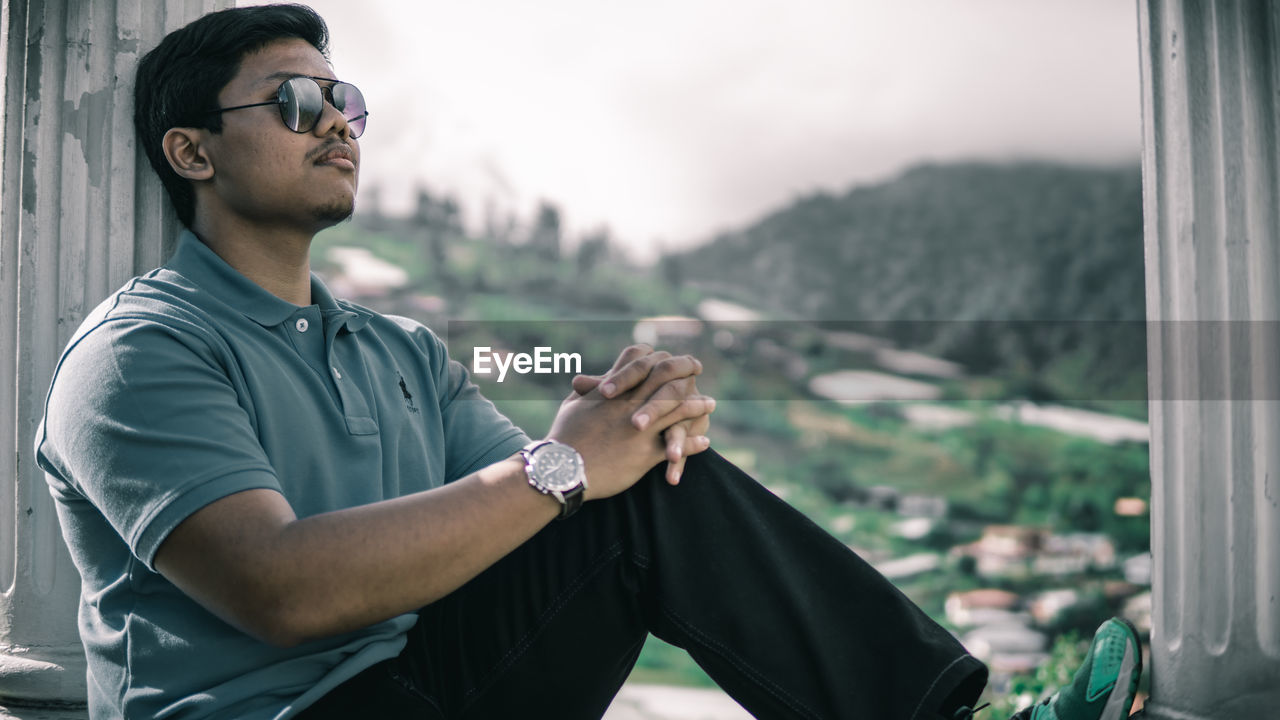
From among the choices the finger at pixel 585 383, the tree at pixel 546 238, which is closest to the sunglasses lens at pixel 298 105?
the finger at pixel 585 383

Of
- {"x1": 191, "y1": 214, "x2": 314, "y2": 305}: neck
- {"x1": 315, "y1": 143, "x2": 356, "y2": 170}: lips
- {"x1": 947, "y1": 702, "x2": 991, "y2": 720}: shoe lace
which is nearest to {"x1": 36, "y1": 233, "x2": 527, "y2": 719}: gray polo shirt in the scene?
{"x1": 191, "y1": 214, "x2": 314, "y2": 305}: neck

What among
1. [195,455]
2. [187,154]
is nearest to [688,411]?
[195,455]

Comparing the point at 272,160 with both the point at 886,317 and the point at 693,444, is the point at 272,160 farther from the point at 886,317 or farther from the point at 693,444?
the point at 886,317

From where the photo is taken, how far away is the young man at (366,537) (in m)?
1.12

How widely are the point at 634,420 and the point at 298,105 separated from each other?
0.79 m

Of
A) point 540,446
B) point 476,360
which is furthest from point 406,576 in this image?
point 476,360

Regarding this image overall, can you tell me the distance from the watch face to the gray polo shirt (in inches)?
11.2

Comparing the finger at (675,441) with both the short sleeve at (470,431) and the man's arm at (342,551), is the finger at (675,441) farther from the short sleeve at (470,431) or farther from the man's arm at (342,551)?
the short sleeve at (470,431)

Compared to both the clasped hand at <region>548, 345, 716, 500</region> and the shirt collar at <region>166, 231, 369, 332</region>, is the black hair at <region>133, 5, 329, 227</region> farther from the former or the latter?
the clasped hand at <region>548, 345, 716, 500</region>

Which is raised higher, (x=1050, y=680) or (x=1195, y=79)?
(x=1195, y=79)

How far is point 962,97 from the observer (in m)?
6.90

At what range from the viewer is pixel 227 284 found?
1.46 m

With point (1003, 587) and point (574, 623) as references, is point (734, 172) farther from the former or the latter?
point (574, 623)

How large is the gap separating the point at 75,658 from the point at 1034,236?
6.56 metres
